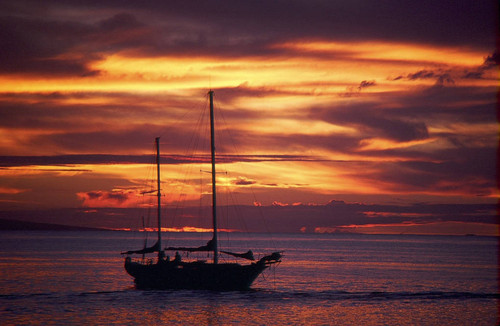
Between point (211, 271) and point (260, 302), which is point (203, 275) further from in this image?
point (260, 302)

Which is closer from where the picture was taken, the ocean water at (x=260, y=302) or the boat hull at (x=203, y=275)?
the ocean water at (x=260, y=302)

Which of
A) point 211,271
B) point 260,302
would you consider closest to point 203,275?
point 211,271

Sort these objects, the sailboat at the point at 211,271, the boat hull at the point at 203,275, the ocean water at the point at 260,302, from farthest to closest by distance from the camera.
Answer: the boat hull at the point at 203,275 < the sailboat at the point at 211,271 < the ocean water at the point at 260,302

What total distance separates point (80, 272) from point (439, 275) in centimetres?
6162

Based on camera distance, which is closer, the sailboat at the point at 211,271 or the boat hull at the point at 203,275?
the sailboat at the point at 211,271

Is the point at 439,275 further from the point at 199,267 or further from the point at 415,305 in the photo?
the point at 199,267

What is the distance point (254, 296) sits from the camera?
73.8 meters

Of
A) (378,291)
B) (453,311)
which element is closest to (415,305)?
(453,311)

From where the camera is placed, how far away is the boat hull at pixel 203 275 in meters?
73.8

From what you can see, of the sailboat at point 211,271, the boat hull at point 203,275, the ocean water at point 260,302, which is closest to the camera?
the ocean water at point 260,302

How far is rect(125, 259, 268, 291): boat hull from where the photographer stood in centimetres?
7381

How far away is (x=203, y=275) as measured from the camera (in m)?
74.6

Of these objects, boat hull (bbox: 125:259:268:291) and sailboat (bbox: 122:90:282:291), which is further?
boat hull (bbox: 125:259:268:291)

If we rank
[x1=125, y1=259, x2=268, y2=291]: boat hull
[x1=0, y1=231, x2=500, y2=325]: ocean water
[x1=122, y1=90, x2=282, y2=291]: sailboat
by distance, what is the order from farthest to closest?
[x1=125, y1=259, x2=268, y2=291]: boat hull < [x1=122, y1=90, x2=282, y2=291]: sailboat < [x1=0, y1=231, x2=500, y2=325]: ocean water
